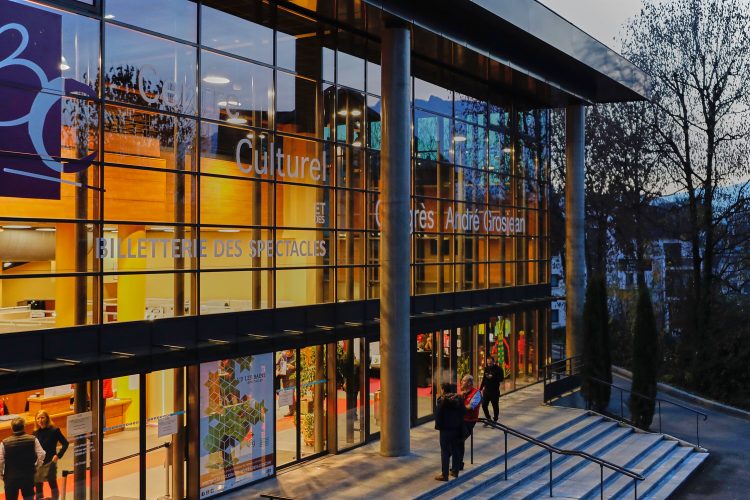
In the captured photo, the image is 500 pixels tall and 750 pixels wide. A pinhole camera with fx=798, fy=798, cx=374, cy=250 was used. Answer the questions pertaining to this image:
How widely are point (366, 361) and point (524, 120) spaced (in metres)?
11.4

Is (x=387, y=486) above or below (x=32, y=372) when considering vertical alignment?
below

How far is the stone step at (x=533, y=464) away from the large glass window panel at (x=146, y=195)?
6819mm

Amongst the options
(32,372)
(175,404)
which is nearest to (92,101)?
(32,372)

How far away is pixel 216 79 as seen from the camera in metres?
13.7

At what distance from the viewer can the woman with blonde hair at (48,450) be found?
10805mm

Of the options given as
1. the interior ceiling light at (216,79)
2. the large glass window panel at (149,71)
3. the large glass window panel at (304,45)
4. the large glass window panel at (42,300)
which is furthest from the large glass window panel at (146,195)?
the large glass window panel at (304,45)

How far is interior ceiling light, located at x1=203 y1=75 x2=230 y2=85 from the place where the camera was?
13570 millimetres

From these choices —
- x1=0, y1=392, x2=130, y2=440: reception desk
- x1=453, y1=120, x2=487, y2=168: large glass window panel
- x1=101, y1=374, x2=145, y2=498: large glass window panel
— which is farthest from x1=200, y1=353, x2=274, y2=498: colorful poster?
x1=453, y1=120, x2=487, y2=168: large glass window panel

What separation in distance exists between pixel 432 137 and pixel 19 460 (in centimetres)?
1298

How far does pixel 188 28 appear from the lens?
13258 millimetres

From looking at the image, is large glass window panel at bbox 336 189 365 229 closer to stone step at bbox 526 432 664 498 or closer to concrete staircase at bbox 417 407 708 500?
concrete staircase at bbox 417 407 708 500

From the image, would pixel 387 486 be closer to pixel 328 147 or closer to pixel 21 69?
pixel 328 147

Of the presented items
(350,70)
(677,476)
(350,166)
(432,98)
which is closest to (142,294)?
(350,166)

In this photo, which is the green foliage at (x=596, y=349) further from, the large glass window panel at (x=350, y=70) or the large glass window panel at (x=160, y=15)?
the large glass window panel at (x=160, y=15)
